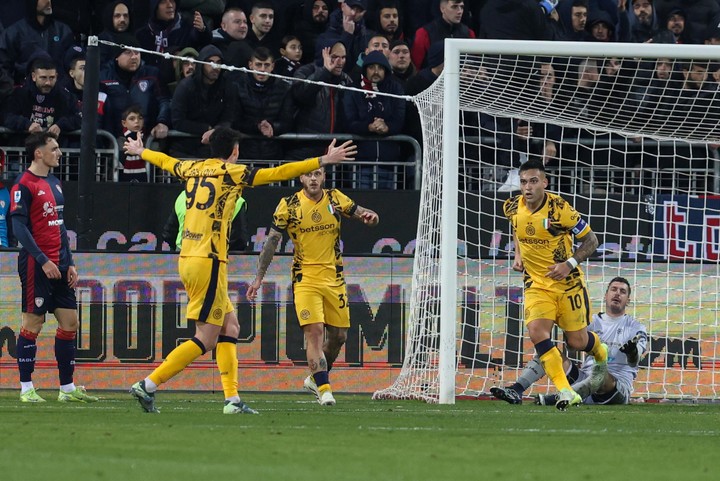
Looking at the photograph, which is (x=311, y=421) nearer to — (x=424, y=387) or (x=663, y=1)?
(x=424, y=387)

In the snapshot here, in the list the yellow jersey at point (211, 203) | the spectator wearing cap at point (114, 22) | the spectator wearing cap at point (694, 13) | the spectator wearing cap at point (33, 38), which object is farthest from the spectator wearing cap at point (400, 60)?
the yellow jersey at point (211, 203)

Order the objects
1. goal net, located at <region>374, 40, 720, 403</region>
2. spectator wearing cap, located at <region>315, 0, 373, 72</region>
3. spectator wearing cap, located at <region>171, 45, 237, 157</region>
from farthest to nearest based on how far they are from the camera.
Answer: spectator wearing cap, located at <region>315, 0, 373, 72</region> → spectator wearing cap, located at <region>171, 45, 237, 157</region> → goal net, located at <region>374, 40, 720, 403</region>

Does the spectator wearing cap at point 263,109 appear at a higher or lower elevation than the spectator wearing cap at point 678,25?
lower

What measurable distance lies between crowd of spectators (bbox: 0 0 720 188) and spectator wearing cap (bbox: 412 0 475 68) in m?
0.02

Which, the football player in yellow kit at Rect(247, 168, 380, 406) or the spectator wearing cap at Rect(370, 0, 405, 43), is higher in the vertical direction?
the spectator wearing cap at Rect(370, 0, 405, 43)

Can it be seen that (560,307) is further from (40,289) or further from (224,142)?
(40,289)

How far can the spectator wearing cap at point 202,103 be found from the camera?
49.2 feet

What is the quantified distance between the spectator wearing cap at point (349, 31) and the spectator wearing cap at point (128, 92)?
6.37ft

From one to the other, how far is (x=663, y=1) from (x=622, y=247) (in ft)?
16.9

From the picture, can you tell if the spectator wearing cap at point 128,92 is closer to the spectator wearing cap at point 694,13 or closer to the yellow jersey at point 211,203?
the yellow jersey at point 211,203

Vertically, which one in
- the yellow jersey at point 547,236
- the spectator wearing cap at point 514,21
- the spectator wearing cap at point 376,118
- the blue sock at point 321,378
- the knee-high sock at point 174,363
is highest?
the spectator wearing cap at point 514,21

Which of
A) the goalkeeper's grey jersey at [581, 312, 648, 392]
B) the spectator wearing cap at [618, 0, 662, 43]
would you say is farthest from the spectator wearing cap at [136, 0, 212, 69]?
the goalkeeper's grey jersey at [581, 312, 648, 392]

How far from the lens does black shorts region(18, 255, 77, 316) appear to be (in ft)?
39.3

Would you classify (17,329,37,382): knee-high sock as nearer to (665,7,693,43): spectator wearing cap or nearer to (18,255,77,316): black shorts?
(18,255,77,316): black shorts
